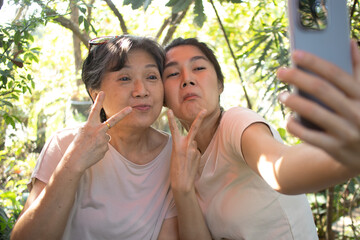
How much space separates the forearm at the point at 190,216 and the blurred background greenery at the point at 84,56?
3.28 ft

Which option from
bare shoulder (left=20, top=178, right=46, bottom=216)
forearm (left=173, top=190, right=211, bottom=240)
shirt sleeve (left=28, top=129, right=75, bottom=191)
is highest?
shirt sleeve (left=28, top=129, right=75, bottom=191)

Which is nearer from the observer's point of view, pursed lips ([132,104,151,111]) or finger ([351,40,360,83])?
finger ([351,40,360,83])

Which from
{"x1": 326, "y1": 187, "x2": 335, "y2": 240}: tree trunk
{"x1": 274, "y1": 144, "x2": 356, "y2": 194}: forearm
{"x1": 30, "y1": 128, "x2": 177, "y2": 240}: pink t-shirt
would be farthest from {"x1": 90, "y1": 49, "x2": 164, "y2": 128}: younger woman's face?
{"x1": 326, "y1": 187, "x2": 335, "y2": 240}: tree trunk

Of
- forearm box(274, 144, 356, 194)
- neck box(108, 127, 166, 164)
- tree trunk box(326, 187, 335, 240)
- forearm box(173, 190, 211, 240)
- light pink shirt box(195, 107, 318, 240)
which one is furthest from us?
tree trunk box(326, 187, 335, 240)

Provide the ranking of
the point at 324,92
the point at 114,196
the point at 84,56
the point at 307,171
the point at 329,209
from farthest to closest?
the point at 84,56 → the point at 329,209 → the point at 114,196 → the point at 307,171 → the point at 324,92

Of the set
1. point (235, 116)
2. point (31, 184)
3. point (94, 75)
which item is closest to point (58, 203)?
point (31, 184)

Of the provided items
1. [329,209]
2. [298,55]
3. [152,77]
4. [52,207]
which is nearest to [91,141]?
[52,207]

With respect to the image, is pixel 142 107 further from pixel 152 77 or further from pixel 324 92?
pixel 324 92

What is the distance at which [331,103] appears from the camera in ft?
1.99

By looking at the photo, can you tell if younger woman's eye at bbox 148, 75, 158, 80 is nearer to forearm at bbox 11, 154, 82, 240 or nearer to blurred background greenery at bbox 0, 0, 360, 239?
blurred background greenery at bbox 0, 0, 360, 239

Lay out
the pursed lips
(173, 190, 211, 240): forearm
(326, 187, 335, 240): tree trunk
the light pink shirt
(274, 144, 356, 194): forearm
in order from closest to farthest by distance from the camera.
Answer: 1. (274, 144, 356, 194): forearm
2. the light pink shirt
3. (173, 190, 211, 240): forearm
4. the pursed lips
5. (326, 187, 335, 240): tree trunk

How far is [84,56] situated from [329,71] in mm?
3629

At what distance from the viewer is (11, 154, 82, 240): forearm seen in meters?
1.43

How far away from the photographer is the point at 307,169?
33.9 inches
